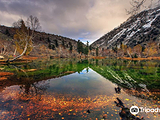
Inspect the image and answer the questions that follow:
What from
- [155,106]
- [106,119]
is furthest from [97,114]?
[155,106]

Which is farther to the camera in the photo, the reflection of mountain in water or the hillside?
the hillside

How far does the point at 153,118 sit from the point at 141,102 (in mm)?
1546

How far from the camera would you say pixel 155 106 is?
5.09m

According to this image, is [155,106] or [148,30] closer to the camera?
[155,106]

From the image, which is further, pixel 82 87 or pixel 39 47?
pixel 39 47

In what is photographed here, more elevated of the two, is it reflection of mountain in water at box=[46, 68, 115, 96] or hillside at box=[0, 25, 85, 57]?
hillside at box=[0, 25, 85, 57]

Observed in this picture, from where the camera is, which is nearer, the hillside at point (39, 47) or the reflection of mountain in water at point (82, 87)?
the reflection of mountain in water at point (82, 87)

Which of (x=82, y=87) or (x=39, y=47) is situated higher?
(x=39, y=47)

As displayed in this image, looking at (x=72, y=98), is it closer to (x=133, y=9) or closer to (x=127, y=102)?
(x=127, y=102)

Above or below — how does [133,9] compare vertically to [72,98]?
above

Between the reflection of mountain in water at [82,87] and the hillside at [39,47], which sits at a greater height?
the hillside at [39,47]

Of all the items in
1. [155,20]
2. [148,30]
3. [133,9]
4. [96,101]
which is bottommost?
[96,101]

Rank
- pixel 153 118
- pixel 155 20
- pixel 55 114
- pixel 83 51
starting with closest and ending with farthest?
pixel 153 118, pixel 55 114, pixel 83 51, pixel 155 20

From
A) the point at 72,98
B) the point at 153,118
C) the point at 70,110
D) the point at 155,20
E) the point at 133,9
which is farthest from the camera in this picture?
the point at 155,20
